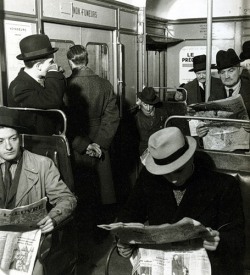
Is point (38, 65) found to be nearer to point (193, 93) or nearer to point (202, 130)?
point (202, 130)

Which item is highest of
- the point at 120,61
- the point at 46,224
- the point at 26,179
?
the point at 120,61

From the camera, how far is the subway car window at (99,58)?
6.07m

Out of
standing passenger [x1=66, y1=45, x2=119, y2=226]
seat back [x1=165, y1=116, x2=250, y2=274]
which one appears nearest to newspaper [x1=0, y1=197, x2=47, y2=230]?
seat back [x1=165, y1=116, x2=250, y2=274]

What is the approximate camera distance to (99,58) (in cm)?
630

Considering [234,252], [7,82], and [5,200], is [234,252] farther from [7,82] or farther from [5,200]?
[7,82]

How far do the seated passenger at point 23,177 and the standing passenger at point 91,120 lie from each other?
5.84ft

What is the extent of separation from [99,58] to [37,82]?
2.61 metres

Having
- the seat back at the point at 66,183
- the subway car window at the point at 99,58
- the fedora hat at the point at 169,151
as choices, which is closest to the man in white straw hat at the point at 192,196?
the fedora hat at the point at 169,151

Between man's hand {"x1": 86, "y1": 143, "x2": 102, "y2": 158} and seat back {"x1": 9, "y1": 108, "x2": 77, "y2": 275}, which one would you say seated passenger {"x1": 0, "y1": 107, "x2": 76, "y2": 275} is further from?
man's hand {"x1": 86, "y1": 143, "x2": 102, "y2": 158}

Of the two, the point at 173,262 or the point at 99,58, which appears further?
the point at 99,58

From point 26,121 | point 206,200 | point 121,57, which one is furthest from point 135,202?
point 121,57

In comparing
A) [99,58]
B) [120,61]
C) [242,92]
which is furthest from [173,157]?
[120,61]

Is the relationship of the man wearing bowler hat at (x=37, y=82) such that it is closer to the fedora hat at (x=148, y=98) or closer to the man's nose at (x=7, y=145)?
the man's nose at (x=7, y=145)

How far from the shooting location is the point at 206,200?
2.59m
